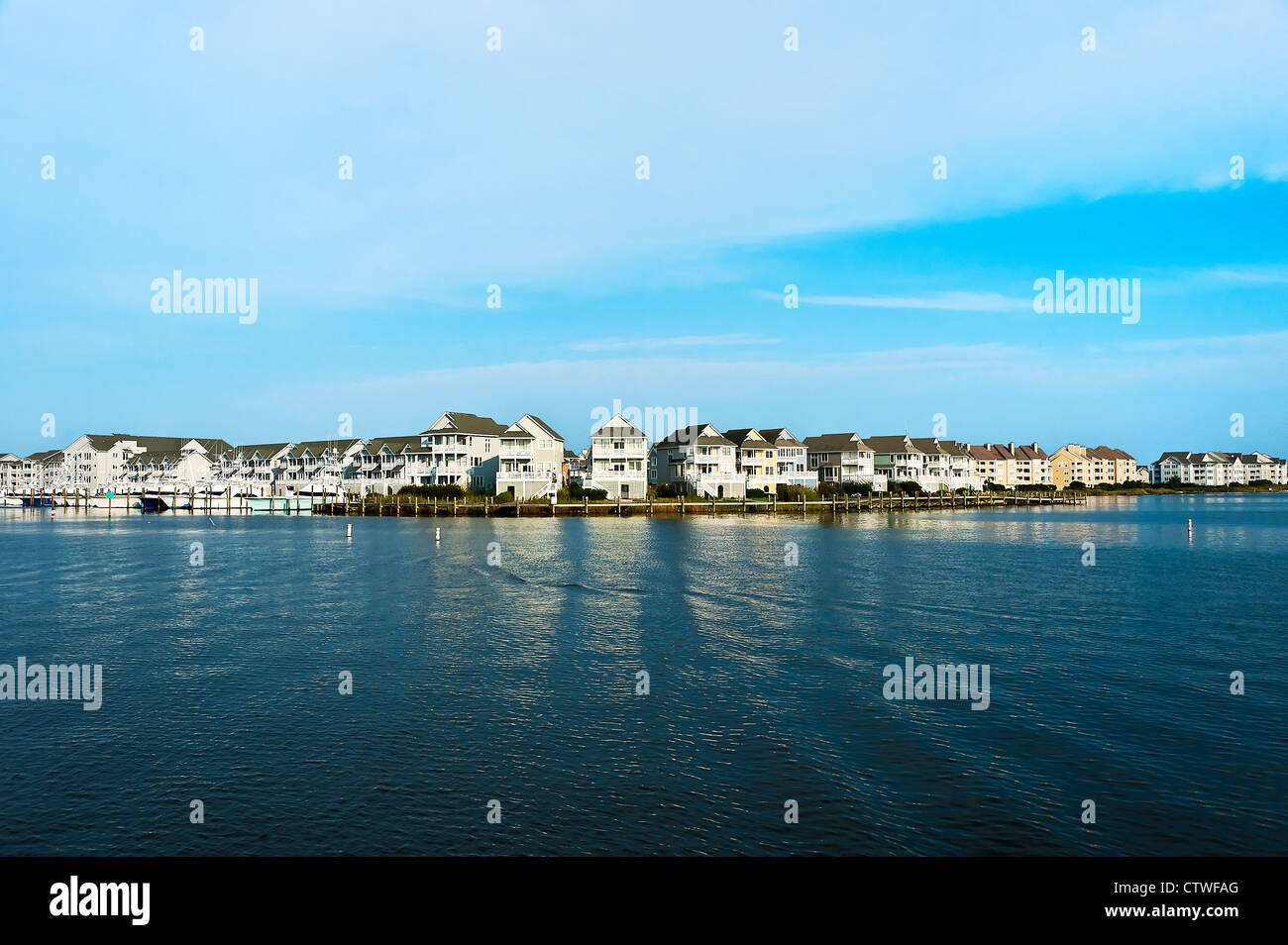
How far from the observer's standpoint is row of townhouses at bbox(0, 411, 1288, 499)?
99250 mm

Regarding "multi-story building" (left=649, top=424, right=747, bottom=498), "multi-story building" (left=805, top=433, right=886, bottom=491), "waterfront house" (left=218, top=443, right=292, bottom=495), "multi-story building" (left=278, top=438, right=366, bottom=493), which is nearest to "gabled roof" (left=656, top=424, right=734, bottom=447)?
"multi-story building" (left=649, top=424, right=747, bottom=498)

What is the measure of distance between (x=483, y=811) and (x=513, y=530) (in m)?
56.2

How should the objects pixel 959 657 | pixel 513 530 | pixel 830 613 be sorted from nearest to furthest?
pixel 959 657 < pixel 830 613 < pixel 513 530

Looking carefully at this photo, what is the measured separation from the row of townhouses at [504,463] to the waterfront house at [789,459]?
16cm

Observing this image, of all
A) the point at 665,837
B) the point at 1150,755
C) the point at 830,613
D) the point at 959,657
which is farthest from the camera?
the point at 830,613

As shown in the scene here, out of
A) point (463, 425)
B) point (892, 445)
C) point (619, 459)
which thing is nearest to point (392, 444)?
point (463, 425)

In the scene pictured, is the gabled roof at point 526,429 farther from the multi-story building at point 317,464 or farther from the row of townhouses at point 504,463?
the multi-story building at point 317,464

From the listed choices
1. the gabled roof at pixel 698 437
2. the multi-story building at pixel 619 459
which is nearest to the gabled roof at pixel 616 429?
the multi-story building at pixel 619 459

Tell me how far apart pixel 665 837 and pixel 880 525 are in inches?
2805

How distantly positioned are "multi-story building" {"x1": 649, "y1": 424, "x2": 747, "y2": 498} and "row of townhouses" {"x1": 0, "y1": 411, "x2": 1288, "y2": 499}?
15 centimetres
